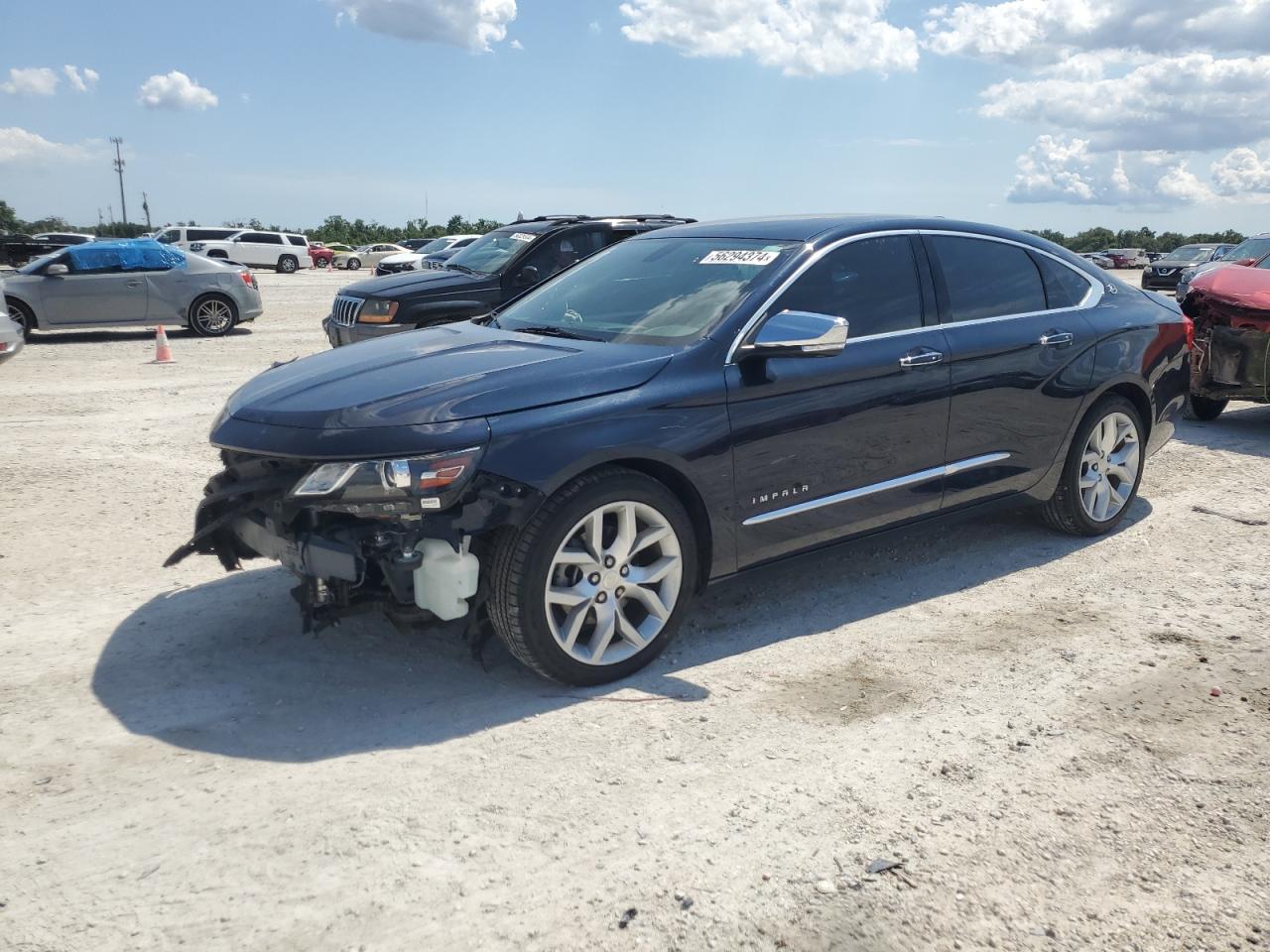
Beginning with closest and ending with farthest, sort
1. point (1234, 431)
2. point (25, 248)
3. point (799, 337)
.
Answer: point (799, 337), point (1234, 431), point (25, 248)

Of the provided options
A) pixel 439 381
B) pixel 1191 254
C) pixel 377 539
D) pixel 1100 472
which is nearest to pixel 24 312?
pixel 439 381

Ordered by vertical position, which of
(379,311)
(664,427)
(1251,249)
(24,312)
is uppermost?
(1251,249)

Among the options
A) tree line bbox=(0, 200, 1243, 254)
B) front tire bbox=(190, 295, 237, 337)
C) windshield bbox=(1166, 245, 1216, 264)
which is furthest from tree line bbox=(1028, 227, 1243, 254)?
front tire bbox=(190, 295, 237, 337)

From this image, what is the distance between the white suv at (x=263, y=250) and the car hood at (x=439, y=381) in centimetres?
4190

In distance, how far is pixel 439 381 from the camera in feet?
13.0

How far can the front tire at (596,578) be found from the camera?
149 inches

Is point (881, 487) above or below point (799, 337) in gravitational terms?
below

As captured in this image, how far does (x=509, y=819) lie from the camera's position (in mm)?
3141

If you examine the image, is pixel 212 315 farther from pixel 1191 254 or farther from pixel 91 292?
pixel 1191 254

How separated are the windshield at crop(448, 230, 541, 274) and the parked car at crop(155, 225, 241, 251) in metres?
35.1

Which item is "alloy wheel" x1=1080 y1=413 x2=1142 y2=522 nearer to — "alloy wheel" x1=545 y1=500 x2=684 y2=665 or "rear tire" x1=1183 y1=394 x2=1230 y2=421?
"alloy wheel" x1=545 y1=500 x2=684 y2=665

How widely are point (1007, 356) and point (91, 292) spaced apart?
14288 millimetres

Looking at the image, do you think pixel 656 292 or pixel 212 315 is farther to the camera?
pixel 212 315

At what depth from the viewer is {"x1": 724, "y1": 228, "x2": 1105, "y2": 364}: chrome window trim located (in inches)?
175
